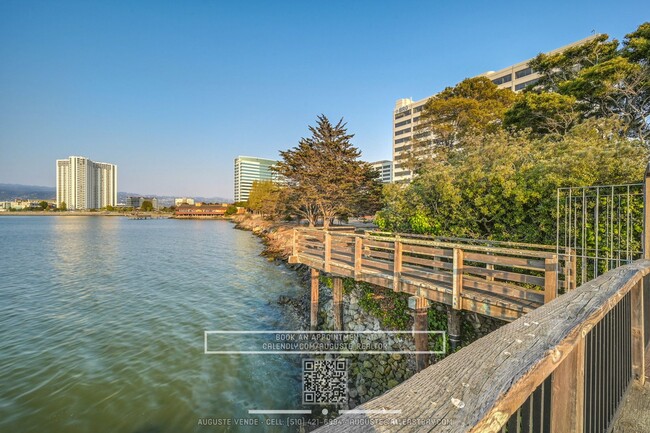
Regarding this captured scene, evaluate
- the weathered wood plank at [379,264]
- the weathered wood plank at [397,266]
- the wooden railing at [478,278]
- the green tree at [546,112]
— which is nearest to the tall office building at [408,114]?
the green tree at [546,112]

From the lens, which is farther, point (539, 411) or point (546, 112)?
point (546, 112)

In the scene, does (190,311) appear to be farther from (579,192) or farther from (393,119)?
(393,119)

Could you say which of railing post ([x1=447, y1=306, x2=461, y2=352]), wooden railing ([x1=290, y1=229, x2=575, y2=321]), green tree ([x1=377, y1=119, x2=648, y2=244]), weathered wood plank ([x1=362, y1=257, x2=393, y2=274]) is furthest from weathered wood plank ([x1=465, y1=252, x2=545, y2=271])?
green tree ([x1=377, y1=119, x2=648, y2=244])

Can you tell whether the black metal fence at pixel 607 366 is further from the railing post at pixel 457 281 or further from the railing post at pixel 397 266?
the railing post at pixel 397 266

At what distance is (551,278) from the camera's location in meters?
4.61

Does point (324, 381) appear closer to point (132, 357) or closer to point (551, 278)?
point (551, 278)

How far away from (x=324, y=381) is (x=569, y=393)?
21.7 feet

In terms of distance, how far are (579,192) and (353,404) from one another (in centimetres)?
659

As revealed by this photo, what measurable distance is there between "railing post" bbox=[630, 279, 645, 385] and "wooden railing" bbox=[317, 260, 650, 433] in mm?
764

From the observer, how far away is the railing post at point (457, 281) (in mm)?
5641

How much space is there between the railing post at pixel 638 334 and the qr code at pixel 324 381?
5177 millimetres

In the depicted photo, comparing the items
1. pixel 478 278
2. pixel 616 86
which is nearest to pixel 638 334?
pixel 478 278

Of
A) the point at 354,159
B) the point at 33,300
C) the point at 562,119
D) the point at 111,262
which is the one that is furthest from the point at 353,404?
the point at 354,159

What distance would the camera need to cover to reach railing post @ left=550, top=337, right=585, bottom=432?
1.13 m
